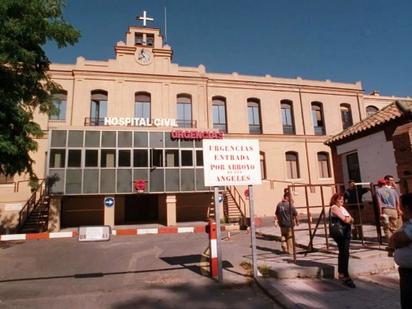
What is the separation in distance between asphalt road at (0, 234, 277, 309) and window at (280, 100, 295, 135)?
1887 cm

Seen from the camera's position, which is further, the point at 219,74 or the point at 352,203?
the point at 219,74

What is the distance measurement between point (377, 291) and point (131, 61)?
962 inches

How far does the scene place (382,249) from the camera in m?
8.11

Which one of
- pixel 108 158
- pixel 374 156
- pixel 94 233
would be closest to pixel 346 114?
pixel 374 156

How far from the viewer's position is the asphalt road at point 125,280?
546 centimetres

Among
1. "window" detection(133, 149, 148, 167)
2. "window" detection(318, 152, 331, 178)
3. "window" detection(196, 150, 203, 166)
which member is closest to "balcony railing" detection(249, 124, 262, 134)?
"window" detection(318, 152, 331, 178)

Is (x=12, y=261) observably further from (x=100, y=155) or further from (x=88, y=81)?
(x=88, y=81)

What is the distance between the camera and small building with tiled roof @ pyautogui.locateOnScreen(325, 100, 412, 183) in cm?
1306

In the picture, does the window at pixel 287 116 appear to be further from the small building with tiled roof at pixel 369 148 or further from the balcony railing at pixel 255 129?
the small building with tiled roof at pixel 369 148

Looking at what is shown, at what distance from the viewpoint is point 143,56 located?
26.5 m

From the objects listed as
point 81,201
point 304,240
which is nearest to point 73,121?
point 81,201

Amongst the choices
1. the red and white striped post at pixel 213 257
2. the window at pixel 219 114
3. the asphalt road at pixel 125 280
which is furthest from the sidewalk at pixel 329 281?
the window at pixel 219 114

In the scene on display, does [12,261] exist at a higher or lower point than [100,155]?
lower

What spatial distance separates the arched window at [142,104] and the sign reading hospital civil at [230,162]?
1923cm
